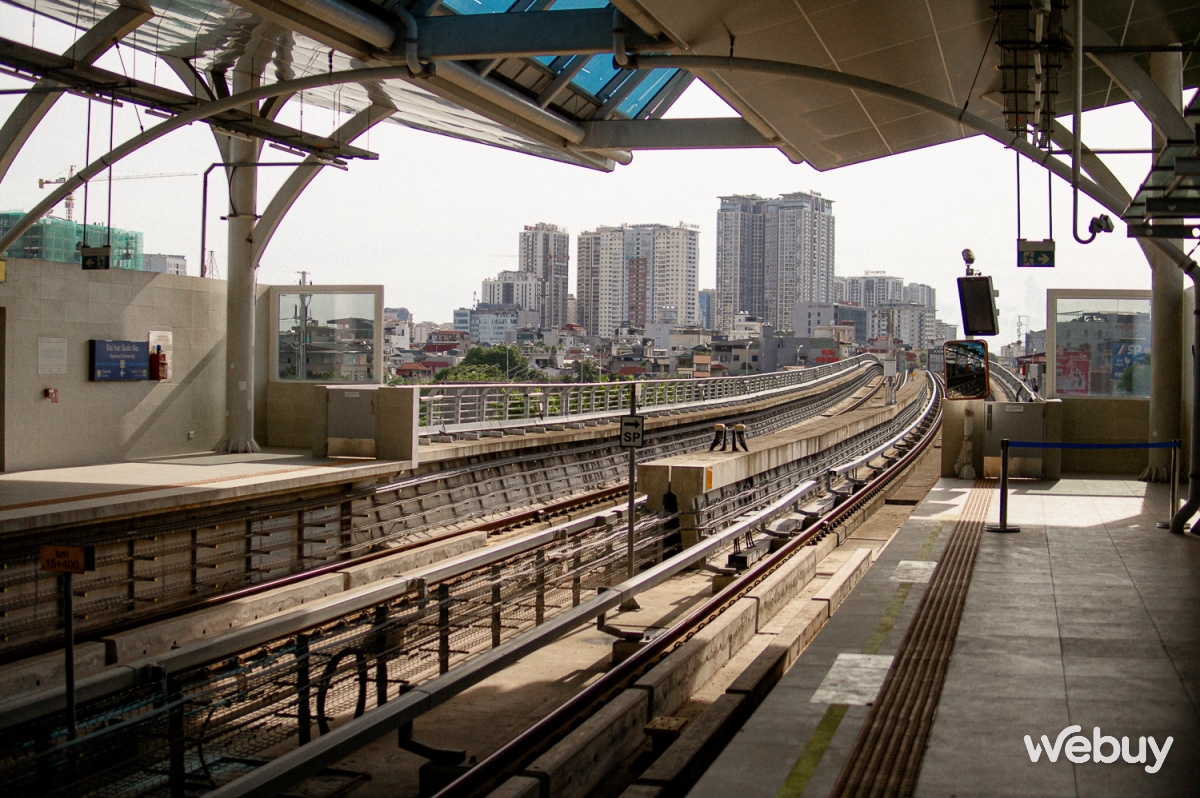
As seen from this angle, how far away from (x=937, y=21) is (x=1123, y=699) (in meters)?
8.48

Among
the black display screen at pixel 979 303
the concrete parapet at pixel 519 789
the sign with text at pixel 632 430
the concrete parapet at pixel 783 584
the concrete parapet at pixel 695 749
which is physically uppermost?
the black display screen at pixel 979 303

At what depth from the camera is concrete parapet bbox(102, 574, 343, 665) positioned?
10.3m

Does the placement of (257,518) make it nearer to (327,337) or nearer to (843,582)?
(327,337)

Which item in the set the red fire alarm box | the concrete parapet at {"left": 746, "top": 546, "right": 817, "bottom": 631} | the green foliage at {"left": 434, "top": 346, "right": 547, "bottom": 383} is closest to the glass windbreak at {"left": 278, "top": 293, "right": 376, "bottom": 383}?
the red fire alarm box

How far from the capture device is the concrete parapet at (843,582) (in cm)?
1124

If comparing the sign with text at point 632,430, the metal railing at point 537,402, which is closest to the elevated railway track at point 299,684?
the sign with text at point 632,430

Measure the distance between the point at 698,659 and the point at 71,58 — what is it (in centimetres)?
1167

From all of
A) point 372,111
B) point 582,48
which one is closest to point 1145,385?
point 582,48

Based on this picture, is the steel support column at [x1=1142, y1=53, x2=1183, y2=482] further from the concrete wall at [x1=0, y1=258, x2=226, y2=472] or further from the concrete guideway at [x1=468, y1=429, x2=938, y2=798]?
the concrete wall at [x1=0, y1=258, x2=226, y2=472]

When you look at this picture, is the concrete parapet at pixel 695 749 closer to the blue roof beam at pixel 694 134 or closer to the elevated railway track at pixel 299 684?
the elevated railway track at pixel 299 684

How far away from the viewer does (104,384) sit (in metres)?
16.7

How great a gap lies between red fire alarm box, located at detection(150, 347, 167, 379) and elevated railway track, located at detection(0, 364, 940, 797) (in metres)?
7.19

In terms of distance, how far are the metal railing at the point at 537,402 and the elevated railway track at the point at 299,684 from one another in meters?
5.44

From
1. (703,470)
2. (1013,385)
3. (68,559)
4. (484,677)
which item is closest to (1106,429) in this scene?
(703,470)
